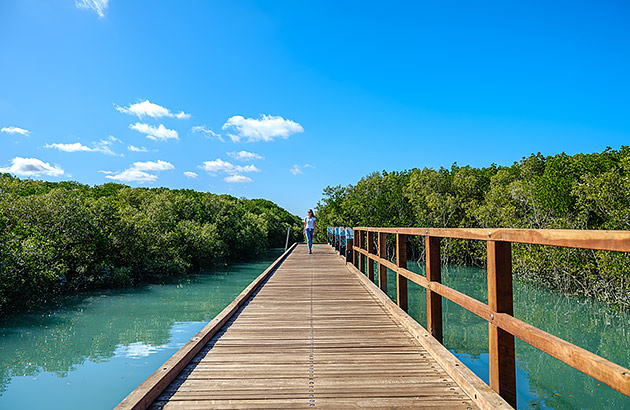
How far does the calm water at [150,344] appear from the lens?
602cm

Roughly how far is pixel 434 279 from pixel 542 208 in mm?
14083

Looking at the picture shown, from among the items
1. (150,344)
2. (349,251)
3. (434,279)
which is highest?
(434,279)

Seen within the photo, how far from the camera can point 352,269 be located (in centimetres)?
912

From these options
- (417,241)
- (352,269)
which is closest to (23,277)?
(352,269)

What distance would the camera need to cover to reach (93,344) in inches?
350

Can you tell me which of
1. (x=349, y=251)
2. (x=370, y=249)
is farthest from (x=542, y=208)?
(x=370, y=249)

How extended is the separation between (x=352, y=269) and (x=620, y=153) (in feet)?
36.5

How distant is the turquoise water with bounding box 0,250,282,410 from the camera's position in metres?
6.20

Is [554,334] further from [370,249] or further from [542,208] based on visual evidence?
[542,208]

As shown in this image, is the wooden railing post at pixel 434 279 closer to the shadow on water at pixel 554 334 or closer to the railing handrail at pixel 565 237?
the railing handrail at pixel 565 237

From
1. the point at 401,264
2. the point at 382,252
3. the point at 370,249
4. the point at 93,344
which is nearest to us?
the point at 401,264

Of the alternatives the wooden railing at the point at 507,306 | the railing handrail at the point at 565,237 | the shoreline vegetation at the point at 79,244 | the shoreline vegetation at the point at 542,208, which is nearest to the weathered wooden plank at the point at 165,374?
the wooden railing at the point at 507,306

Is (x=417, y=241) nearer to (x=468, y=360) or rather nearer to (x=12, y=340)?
(x=468, y=360)

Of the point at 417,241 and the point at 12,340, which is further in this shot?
the point at 417,241
